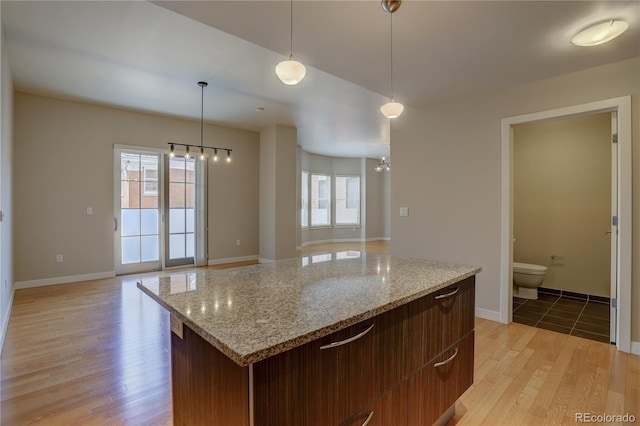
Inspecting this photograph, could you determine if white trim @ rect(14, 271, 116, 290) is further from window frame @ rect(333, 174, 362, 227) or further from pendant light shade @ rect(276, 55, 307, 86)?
window frame @ rect(333, 174, 362, 227)

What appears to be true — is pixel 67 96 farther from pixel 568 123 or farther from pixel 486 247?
pixel 568 123

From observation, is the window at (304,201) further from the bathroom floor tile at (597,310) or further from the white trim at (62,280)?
the bathroom floor tile at (597,310)

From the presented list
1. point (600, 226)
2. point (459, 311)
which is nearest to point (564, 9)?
point (459, 311)

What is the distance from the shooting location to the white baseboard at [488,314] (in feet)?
11.1

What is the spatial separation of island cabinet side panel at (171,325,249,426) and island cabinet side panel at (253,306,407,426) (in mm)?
68

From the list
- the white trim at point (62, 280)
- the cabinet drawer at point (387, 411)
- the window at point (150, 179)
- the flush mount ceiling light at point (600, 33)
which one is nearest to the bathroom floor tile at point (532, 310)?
the flush mount ceiling light at point (600, 33)

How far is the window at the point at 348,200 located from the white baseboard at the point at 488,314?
685cm

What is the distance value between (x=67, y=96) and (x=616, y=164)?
666cm

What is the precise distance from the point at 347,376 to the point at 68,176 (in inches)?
217

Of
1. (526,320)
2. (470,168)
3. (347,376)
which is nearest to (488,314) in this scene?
(526,320)

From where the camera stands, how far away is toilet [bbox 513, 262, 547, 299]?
13.2 ft

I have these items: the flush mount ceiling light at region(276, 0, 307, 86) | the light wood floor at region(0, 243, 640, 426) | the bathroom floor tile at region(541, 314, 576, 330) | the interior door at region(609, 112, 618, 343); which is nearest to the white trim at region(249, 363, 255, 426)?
the light wood floor at region(0, 243, 640, 426)

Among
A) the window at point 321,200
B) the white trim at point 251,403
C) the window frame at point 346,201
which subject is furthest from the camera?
the window frame at point 346,201

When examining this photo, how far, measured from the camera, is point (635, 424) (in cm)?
178
